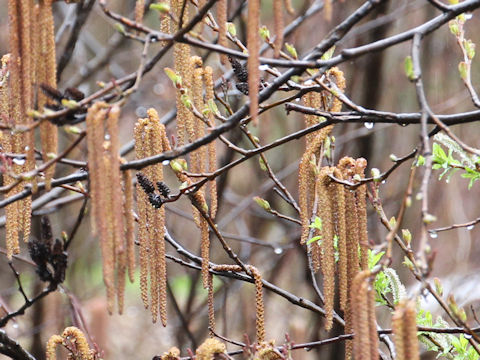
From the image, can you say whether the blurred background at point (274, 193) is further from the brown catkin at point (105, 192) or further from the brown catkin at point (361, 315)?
the brown catkin at point (361, 315)

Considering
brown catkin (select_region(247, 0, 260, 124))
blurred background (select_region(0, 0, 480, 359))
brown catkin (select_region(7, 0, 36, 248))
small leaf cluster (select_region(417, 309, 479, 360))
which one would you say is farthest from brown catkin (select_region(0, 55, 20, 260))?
blurred background (select_region(0, 0, 480, 359))

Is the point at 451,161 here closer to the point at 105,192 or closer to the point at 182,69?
the point at 182,69

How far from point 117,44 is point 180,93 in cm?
229

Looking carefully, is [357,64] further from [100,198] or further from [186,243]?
[100,198]

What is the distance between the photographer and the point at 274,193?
191 inches

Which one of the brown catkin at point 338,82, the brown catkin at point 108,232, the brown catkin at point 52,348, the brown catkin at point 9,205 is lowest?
the brown catkin at point 52,348

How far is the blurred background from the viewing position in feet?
13.2

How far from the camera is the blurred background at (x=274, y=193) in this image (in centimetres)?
401

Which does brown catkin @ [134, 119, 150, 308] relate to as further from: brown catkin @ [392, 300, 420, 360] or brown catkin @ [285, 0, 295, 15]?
brown catkin @ [392, 300, 420, 360]

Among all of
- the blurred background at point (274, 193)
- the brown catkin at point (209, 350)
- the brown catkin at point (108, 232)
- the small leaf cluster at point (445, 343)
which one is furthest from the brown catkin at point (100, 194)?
the blurred background at point (274, 193)

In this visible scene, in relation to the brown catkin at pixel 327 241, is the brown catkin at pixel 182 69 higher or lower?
higher

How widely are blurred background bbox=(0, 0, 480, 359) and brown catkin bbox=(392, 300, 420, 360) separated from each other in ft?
7.93

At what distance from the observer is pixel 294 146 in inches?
208

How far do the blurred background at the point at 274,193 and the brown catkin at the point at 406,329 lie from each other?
242cm
